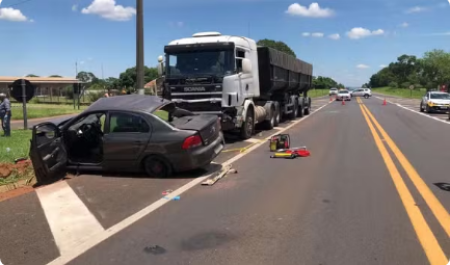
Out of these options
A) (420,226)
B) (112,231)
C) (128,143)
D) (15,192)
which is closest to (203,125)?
(128,143)

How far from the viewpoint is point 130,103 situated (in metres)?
9.30

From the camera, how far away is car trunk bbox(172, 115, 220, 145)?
8.98 m

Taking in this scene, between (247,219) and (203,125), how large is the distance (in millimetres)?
3502

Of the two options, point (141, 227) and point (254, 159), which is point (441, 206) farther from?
point (254, 159)

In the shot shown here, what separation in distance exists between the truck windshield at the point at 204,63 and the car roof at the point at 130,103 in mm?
4513

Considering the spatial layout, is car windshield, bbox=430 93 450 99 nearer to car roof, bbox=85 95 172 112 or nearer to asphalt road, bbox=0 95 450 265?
asphalt road, bbox=0 95 450 265

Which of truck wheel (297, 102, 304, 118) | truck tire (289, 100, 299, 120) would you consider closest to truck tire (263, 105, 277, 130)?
truck tire (289, 100, 299, 120)

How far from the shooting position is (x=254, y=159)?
11.1 metres

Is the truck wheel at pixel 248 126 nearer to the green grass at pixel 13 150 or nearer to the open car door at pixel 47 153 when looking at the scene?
the green grass at pixel 13 150

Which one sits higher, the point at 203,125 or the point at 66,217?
the point at 203,125

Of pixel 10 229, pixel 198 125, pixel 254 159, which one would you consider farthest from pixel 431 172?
pixel 10 229

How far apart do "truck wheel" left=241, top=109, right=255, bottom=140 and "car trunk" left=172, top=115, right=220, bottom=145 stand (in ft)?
17.4

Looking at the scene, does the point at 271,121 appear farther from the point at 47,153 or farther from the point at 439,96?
the point at 439,96

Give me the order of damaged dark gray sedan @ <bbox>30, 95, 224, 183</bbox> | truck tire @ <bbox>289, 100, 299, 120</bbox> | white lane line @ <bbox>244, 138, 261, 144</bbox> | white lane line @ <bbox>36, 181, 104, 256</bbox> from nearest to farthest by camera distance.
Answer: white lane line @ <bbox>36, 181, 104, 256</bbox> < damaged dark gray sedan @ <bbox>30, 95, 224, 183</bbox> < white lane line @ <bbox>244, 138, 261, 144</bbox> < truck tire @ <bbox>289, 100, 299, 120</bbox>
